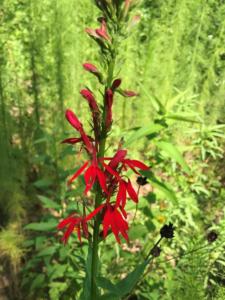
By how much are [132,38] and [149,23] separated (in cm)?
17

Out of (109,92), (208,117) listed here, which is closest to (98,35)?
(109,92)

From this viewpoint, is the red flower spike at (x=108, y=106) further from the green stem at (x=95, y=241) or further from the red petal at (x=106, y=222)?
the red petal at (x=106, y=222)

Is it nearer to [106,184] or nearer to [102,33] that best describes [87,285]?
[106,184]

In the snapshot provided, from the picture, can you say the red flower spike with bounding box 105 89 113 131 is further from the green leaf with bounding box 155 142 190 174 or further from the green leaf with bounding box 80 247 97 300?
the green leaf with bounding box 155 142 190 174

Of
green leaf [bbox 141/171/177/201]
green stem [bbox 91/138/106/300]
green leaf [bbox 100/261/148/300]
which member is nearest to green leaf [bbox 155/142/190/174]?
green leaf [bbox 141/171/177/201]

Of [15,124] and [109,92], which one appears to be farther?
[15,124]

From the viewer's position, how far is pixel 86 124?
244cm

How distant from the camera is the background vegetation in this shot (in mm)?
1854

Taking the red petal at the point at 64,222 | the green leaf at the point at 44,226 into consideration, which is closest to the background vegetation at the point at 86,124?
the green leaf at the point at 44,226

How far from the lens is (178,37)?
8.18 ft

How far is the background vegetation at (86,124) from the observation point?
185cm

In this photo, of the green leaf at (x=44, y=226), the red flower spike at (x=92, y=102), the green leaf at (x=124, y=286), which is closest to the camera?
the red flower spike at (x=92, y=102)

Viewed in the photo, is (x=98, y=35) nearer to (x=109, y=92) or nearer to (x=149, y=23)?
(x=109, y=92)

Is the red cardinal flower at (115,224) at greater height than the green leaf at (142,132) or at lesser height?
lesser
